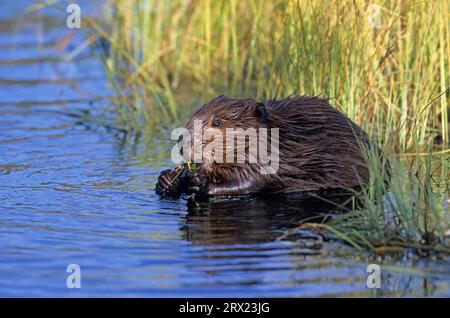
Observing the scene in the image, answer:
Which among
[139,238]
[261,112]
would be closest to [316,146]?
[261,112]

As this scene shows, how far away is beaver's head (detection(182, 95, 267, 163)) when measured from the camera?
636cm

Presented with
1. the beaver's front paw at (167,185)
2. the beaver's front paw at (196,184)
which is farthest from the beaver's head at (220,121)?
the beaver's front paw at (167,185)

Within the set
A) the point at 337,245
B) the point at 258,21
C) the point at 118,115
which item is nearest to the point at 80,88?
the point at 118,115

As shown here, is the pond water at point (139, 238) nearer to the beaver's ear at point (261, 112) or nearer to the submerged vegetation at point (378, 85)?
the submerged vegetation at point (378, 85)

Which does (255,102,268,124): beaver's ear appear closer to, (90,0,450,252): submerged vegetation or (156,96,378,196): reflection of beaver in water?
(156,96,378,196): reflection of beaver in water

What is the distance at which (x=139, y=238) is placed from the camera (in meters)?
5.26

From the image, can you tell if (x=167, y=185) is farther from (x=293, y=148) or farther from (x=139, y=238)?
(x=139, y=238)

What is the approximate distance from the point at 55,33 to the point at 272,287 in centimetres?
998

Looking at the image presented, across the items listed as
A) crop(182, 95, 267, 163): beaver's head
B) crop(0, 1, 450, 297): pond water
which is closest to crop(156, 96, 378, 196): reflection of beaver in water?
crop(182, 95, 267, 163): beaver's head

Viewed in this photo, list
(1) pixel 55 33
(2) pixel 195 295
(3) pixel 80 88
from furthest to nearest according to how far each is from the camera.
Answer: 1. (1) pixel 55 33
2. (3) pixel 80 88
3. (2) pixel 195 295

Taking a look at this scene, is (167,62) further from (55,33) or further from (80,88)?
(55,33)

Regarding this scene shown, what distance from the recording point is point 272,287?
445cm

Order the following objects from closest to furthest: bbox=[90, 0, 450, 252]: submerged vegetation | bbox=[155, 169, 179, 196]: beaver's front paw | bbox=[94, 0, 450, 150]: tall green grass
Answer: bbox=[90, 0, 450, 252]: submerged vegetation, bbox=[155, 169, 179, 196]: beaver's front paw, bbox=[94, 0, 450, 150]: tall green grass

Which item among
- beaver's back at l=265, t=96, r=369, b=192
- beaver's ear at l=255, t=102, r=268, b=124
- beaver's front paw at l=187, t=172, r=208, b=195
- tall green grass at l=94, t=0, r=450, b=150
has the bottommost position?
beaver's front paw at l=187, t=172, r=208, b=195
